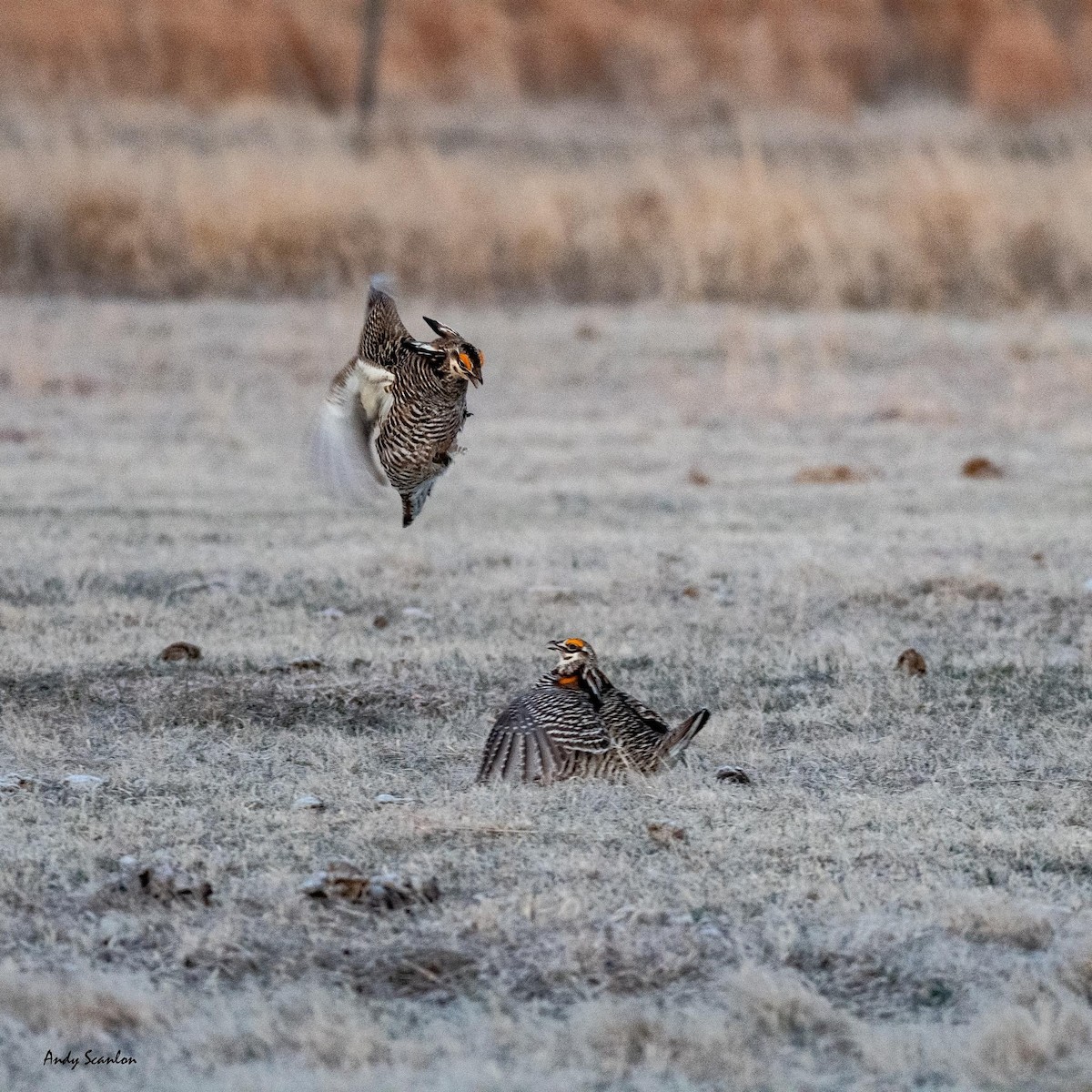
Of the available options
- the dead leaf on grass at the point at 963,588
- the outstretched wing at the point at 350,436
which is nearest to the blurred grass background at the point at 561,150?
the dead leaf on grass at the point at 963,588

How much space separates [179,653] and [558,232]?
10345 millimetres

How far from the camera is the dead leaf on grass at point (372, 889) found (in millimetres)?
3490

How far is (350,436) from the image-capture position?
181 inches

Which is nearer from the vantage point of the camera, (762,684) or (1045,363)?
(762,684)

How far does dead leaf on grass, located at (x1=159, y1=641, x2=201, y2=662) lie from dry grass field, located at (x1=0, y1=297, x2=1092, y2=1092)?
0.06 meters

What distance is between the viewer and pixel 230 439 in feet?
32.3

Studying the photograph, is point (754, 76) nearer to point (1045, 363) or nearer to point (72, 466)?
point (1045, 363)

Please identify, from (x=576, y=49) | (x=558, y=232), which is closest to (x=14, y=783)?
(x=558, y=232)

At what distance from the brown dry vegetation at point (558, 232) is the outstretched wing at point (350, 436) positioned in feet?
34.3

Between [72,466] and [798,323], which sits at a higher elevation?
[798,323]

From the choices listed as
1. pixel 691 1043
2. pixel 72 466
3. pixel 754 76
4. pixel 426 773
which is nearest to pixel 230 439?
pixel 72 466

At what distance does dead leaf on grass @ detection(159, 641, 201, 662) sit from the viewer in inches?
212

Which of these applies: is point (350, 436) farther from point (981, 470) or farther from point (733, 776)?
point (981, 470)

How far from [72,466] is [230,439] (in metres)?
1.05
